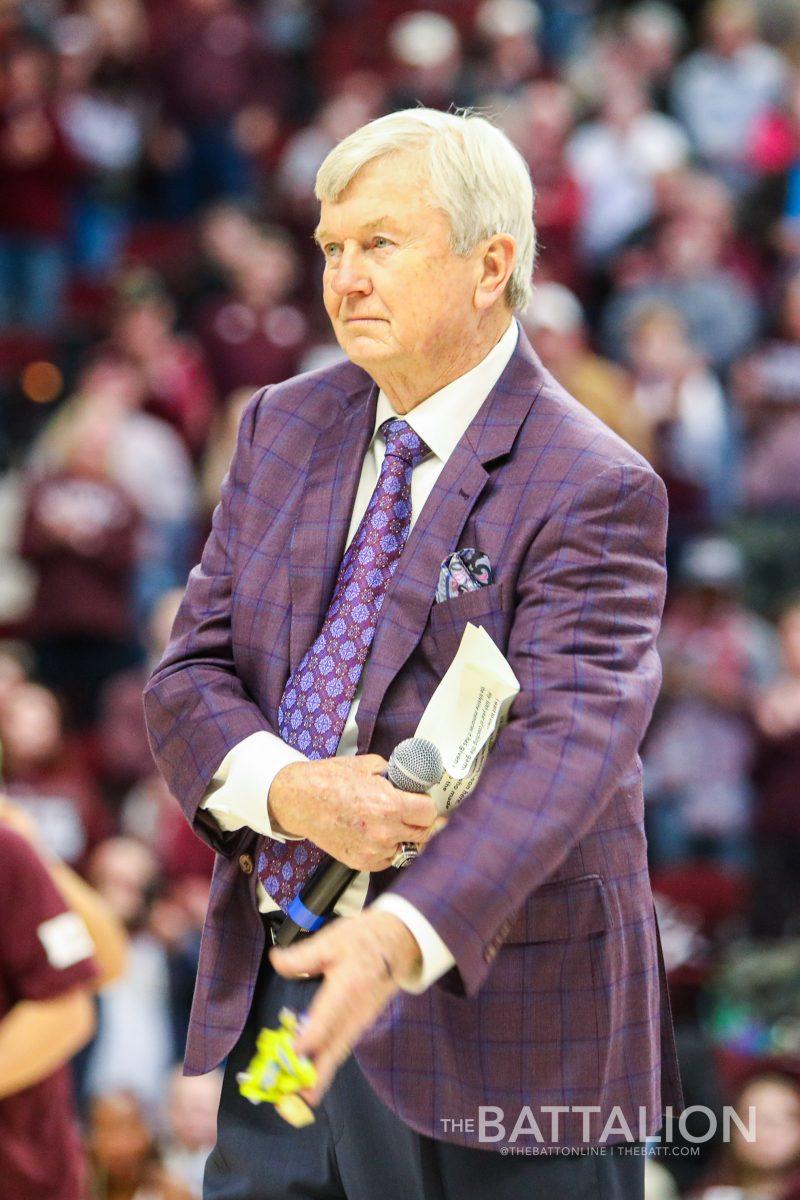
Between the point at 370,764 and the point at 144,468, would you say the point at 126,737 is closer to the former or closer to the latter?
the point at 144,468

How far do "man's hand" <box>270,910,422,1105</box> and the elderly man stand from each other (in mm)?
106

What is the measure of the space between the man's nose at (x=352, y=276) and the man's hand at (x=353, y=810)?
60 centimetres

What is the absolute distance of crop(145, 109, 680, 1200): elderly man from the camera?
2.32 meters

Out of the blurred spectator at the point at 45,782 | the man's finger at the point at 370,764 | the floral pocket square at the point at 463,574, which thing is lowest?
the blurred spectator at the point at 45,782

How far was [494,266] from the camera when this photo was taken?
2.51m

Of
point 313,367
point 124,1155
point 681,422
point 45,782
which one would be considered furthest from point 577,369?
point 124,1155

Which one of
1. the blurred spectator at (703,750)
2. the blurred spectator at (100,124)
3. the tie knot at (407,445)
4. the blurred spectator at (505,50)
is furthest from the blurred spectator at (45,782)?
the tie knot at (407,445)

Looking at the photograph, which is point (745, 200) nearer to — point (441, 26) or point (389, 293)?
point (441, 26)

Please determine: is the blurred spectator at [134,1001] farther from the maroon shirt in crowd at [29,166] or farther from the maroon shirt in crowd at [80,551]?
the maroon shirt in crowd at [29,166]

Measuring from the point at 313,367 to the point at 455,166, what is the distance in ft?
21.0

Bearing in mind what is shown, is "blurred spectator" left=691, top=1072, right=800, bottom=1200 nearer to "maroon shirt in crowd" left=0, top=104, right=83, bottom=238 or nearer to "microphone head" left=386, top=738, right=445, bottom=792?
"microphone head" left=386, top=738, right=445, bottom=792

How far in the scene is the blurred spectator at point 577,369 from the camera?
7.67m

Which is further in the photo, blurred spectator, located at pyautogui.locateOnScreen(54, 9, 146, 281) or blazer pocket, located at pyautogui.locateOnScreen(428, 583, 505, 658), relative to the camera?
blurred spectator, located at pyautogui.locateOnScreen(54, 9, 146, 281)

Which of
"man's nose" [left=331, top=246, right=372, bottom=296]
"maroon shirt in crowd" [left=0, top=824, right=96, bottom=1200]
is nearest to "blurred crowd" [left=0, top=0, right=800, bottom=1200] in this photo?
"maroon shirt in crowd" [left=0, top=824, right=96, bottom=1200]
